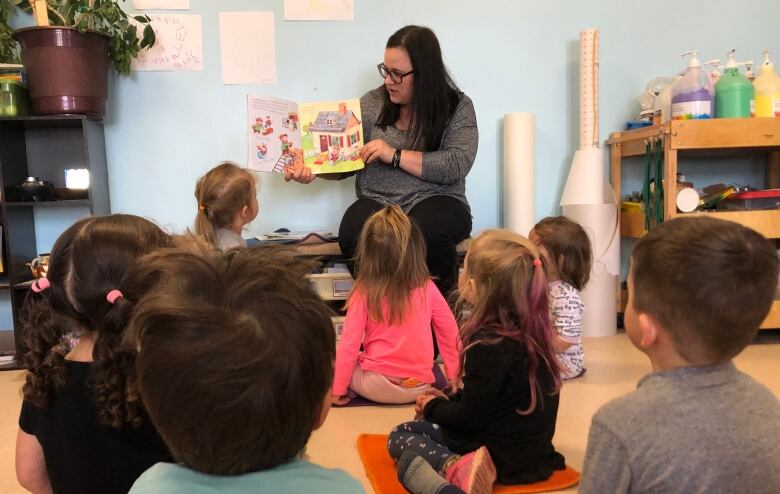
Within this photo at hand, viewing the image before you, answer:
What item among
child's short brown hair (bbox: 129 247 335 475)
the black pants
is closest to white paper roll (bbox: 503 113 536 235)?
the black pants

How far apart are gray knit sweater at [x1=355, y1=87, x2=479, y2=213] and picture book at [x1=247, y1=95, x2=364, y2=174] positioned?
7 cm

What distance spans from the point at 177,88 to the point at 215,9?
0.35 m

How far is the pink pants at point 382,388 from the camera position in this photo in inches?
76.7

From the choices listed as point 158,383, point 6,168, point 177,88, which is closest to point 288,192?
point 177,88

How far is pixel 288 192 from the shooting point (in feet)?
9.67

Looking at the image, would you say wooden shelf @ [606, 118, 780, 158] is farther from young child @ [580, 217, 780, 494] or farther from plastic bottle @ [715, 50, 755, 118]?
young child @ [580, 217, 780, 494]

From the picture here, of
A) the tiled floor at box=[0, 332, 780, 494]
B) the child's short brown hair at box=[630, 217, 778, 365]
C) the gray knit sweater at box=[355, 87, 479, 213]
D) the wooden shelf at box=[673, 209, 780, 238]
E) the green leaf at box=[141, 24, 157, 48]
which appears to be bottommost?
the tiled floor at box=[0, 332, 780, 494]

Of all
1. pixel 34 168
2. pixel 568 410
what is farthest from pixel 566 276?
pixel 34 168

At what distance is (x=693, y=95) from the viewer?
2.55 metres

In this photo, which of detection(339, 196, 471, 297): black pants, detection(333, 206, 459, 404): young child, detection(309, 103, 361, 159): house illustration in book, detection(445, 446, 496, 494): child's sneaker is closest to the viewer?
detection(445, 446, 496, 494): child's sneaker

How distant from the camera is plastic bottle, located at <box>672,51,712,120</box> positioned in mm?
2549

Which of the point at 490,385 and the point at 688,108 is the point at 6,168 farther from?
the point at 688,108

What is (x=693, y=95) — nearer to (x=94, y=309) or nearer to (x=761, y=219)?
(x=761, y=219)

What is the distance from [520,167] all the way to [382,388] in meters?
1.28
